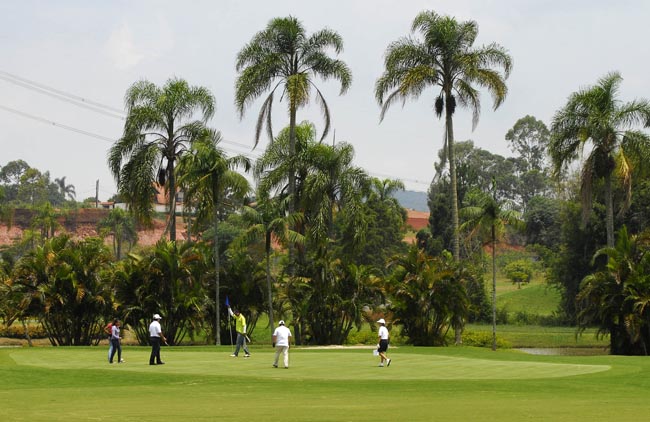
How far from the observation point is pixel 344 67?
56.8 metres

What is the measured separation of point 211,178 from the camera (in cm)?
5075

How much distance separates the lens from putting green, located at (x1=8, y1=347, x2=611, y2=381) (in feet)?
94.6

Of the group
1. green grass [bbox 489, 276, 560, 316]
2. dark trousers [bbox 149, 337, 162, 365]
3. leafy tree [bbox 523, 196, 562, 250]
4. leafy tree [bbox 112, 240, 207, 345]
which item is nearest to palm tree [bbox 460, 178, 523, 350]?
leafy tree [bbox 112, 240, 207, 345]

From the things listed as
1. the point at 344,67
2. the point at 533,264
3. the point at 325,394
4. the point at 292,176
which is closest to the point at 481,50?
the point at 344,67

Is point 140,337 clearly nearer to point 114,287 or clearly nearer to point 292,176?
point 114,287

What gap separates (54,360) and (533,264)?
91.2 meters

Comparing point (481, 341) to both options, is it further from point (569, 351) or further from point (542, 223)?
A: point (542, 223)

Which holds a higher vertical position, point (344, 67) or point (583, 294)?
point (344, 67)

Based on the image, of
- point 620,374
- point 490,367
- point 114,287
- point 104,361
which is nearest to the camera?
point 620,374

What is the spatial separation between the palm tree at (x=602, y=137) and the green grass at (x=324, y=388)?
17337 mm

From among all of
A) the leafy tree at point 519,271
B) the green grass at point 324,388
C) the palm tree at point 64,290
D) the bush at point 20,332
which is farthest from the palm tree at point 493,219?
the leafy tree at point 519,271

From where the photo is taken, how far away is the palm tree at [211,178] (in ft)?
165

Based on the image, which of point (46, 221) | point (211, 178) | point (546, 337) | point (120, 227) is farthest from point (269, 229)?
point (120, 227)

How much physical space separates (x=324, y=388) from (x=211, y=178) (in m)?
27.2
